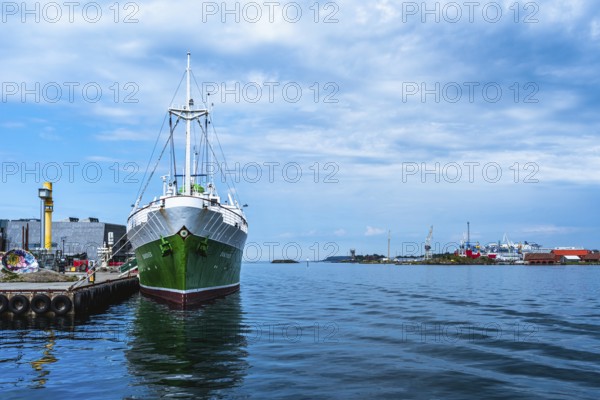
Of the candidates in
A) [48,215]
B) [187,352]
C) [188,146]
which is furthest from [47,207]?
[187,352]

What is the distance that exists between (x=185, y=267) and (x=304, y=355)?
606 inches

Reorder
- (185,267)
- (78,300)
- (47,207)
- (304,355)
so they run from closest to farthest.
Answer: (304,355) → (78,300) → (185,267) → (47,207)

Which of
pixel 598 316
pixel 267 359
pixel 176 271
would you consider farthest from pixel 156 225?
pixel 598 316

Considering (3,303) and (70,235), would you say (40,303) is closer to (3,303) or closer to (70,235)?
(3,303)

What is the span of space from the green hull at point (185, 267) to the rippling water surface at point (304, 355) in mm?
2108

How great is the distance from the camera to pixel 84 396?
535 inches

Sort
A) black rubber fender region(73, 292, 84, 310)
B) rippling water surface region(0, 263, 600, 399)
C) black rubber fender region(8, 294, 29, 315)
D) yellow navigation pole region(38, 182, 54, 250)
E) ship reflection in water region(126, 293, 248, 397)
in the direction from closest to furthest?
rippling water surface region(0, 263, 600, 399), ship reflection in water region(126, 293, 248, 397), black rubber fender region(8, 294, 29, 315), black rubber fender region(73, 292, 84, 310), yellow navigation pole region(38, 182, 54, 250)

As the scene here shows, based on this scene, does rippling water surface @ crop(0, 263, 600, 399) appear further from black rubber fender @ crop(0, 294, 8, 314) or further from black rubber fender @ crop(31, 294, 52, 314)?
black rubber fender @ crop(0, 294, 8, 314)

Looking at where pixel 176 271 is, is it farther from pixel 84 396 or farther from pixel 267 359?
pixel 84 396

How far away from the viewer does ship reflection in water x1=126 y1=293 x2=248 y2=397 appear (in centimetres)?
1469

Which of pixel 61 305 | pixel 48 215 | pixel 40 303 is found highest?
pixel 48 215

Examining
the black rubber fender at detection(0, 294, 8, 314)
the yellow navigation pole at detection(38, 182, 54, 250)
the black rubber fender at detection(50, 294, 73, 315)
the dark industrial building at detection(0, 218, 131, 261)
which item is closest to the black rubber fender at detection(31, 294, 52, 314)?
the black rubber fender at detection(50, 294, 73, 315)

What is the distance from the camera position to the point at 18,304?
98.0 ft

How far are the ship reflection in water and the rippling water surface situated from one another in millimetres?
59
